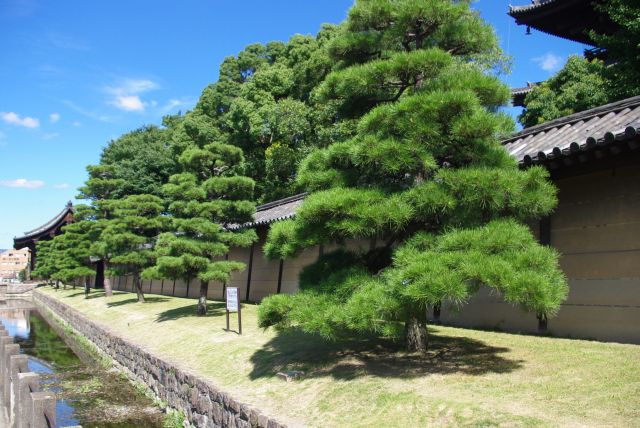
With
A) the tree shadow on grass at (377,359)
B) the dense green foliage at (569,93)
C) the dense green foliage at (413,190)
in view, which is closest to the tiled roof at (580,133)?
the dense green foliage at (413,190)

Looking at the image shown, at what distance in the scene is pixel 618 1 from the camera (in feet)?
34.2

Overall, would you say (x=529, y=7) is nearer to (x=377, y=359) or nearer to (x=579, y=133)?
(x=579, y=133)

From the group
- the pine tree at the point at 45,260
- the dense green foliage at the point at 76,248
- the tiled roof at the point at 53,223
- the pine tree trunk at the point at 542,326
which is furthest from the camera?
the tiled roof at the point at 53,223

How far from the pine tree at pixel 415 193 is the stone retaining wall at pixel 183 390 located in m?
1.19

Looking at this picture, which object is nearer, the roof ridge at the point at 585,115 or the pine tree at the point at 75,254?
the roof ridge at the point at 585,115

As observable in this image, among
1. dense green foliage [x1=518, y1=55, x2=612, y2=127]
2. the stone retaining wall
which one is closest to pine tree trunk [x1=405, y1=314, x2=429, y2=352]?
the stone retaining wall

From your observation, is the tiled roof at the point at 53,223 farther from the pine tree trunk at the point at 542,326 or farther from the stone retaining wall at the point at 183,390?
the pine tree trunk at the point at 542,326

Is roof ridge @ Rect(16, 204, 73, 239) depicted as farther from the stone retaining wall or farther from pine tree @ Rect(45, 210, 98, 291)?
the stone retaining wall

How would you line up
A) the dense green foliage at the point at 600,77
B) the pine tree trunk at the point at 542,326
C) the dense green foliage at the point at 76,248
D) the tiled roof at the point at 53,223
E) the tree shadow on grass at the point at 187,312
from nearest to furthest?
the pine tree trunk at the point at 542,326, the dense green foliage at the point at 600,77, the tree shadow on grass at the point at 187,312, the dense green foliage at the point at 76,248, the tiled roof at the point at 53,223

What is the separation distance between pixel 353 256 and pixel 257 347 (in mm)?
3413

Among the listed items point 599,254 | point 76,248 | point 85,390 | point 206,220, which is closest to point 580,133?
point 599,254

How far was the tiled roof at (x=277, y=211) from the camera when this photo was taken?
14.5 metres

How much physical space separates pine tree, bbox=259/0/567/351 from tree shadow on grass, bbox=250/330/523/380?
475mm

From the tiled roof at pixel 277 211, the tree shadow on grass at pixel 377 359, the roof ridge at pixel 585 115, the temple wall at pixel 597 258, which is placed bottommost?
the tree shadow on grass at pixel 377 359
